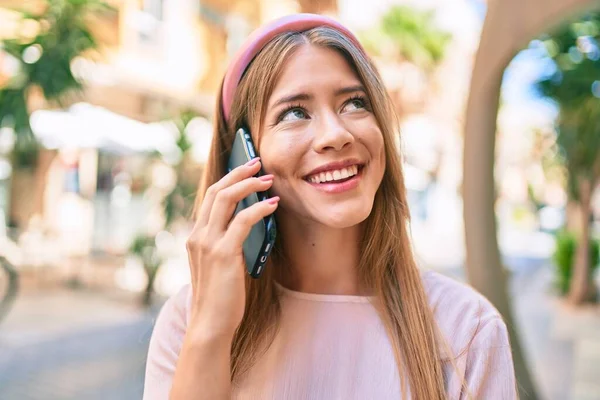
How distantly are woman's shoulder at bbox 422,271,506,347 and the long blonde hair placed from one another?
0.03 m

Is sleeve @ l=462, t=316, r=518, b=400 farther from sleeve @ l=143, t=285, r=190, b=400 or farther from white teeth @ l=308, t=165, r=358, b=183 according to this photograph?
sleeve @ l=143, t=285, r=190, b=400

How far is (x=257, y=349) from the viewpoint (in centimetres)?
128

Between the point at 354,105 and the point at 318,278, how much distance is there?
428 millimetres

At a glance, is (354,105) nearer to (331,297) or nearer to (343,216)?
(343,216)

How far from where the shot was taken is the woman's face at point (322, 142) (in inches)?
→ 47.8

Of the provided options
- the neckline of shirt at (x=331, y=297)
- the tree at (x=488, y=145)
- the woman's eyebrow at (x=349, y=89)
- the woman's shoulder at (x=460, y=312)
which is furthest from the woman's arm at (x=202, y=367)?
the tree at (x=488, y=145)

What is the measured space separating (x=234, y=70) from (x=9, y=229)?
11.6m

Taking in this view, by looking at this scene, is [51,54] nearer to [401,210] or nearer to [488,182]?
[488,182]

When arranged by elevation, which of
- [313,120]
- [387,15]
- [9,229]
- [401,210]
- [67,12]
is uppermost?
[387,15]

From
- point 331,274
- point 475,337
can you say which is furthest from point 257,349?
point 475,337

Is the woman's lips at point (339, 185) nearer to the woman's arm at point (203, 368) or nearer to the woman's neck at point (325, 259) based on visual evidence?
the woman's neck at point (325, 259)

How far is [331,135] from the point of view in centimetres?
119

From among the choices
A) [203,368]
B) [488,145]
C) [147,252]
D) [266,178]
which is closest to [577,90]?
[488,145]

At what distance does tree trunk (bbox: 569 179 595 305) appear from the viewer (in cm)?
1098
